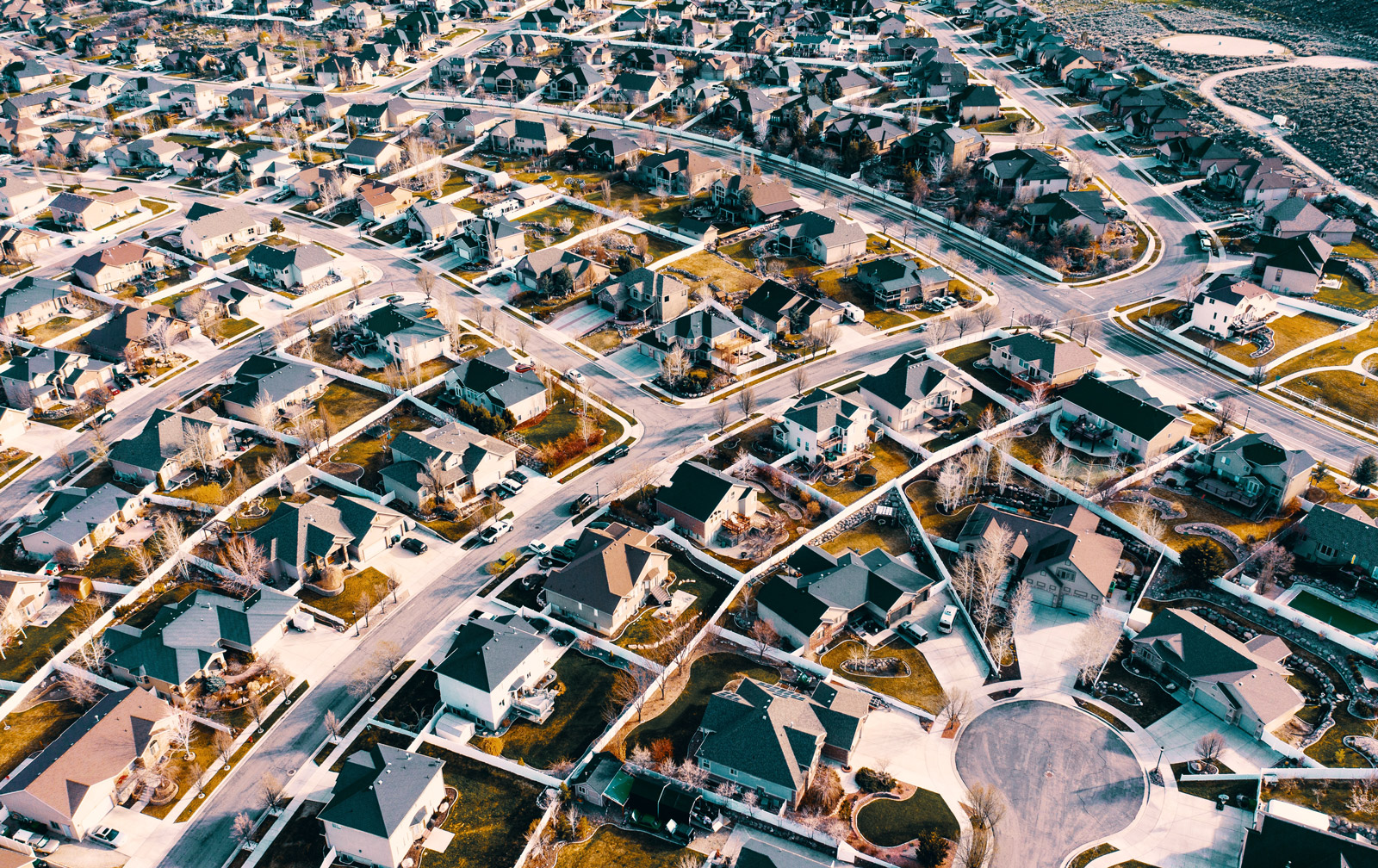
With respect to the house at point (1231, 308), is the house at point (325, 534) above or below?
below

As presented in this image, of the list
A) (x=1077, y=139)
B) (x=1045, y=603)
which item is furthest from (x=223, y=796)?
(x=1077, y=139)

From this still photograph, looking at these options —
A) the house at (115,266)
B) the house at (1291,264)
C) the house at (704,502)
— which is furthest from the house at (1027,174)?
the house at (115,266)

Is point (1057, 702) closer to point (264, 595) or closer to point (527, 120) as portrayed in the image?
point (264, 595)

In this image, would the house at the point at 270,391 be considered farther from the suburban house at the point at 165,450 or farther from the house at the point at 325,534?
the house at the point at 325,534

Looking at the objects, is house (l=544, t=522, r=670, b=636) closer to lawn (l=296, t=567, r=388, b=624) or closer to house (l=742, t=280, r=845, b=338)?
lawn (l=296, t=567, r=388, b=624)

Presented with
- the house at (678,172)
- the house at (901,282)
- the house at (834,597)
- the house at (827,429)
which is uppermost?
the house at (678,172)
